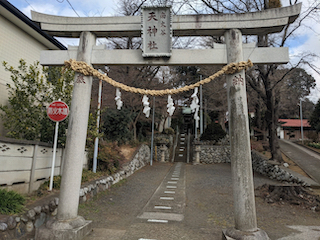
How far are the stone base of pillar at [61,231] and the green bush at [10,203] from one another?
67cm

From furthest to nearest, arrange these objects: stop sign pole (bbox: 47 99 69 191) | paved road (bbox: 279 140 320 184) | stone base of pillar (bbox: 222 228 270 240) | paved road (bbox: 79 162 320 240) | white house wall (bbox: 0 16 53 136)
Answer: paved road (bbox: 279 140 320 184)
white house wall (bbox: 0 16 53 136)
stop sign pole (bbox: 47 99 69 191)
paved road (bbox: 79 162 320 240)
stone base of pillar (bbox: 222 228 270 240)

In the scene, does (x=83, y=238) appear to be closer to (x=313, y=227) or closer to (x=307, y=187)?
(x=313, y=227)

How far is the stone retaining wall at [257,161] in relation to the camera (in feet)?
36.7

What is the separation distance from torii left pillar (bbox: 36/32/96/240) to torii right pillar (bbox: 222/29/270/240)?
315 centimetres

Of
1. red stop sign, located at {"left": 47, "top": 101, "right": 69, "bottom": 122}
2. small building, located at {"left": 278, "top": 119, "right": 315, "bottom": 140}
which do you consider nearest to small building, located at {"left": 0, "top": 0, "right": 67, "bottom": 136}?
red stop sign, located at {"left": 47, "top": 101, "right": 69, "bottom": 122}

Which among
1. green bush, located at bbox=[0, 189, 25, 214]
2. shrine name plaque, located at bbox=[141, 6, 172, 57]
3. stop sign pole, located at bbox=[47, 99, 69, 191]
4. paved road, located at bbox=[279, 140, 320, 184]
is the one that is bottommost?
green bush, located at bbox=[0, 189, 25, 214]

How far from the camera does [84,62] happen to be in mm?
4797

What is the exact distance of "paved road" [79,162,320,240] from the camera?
5.02 metres

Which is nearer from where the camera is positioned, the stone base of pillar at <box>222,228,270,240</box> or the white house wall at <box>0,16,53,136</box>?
the stone base of pillar at <box>222,228,270,240</box>

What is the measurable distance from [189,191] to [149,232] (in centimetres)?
516

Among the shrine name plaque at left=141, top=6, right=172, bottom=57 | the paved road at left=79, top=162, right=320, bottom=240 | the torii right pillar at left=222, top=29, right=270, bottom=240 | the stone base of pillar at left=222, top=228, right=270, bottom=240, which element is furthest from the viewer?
the paved road at left=79, top=162, right=320, bottom=240

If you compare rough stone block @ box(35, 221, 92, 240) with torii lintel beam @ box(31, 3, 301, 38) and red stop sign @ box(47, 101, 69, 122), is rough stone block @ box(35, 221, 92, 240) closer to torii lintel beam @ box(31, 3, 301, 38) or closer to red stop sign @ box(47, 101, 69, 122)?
red stop sign @ box(47, 101, 69, 122)

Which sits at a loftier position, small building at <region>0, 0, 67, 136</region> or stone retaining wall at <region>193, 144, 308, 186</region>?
small building at <region>0, 0, 67, 136</region>

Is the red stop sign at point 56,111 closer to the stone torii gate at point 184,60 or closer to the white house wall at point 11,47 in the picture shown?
the stone torii gate at point 184,60
